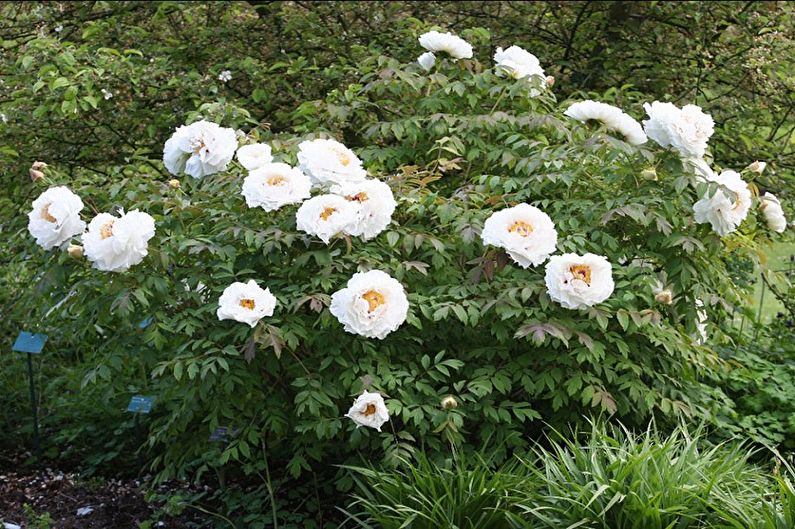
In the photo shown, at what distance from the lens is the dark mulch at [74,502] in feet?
12.6

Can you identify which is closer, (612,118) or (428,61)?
(612,118)

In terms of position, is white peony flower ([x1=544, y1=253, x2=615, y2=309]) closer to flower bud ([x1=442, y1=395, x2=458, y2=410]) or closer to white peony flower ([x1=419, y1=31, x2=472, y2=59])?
flower bud ([x1=442, y1=395, x2=458, y2=410])

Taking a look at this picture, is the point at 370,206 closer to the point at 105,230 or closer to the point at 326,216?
the point at 326,216

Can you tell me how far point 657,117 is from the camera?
3432 mm

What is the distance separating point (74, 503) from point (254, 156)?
1.71 meters

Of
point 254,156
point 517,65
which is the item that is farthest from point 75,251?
point 517,65

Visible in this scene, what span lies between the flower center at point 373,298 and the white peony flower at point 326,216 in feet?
0.76

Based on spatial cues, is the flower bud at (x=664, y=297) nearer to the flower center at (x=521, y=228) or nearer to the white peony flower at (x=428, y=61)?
the flower center at (x=521, y=228)

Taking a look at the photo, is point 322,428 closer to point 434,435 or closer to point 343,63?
point 434,435

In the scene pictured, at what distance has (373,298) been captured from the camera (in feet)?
10.0

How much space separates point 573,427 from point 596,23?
122 inches

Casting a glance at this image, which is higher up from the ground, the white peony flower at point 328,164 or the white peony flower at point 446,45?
the white peony flower at point 446,45

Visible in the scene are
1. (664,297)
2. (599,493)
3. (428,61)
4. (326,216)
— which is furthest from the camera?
(428,61)

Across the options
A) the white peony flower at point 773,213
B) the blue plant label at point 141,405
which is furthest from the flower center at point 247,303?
the white peony flower at point 773,213
